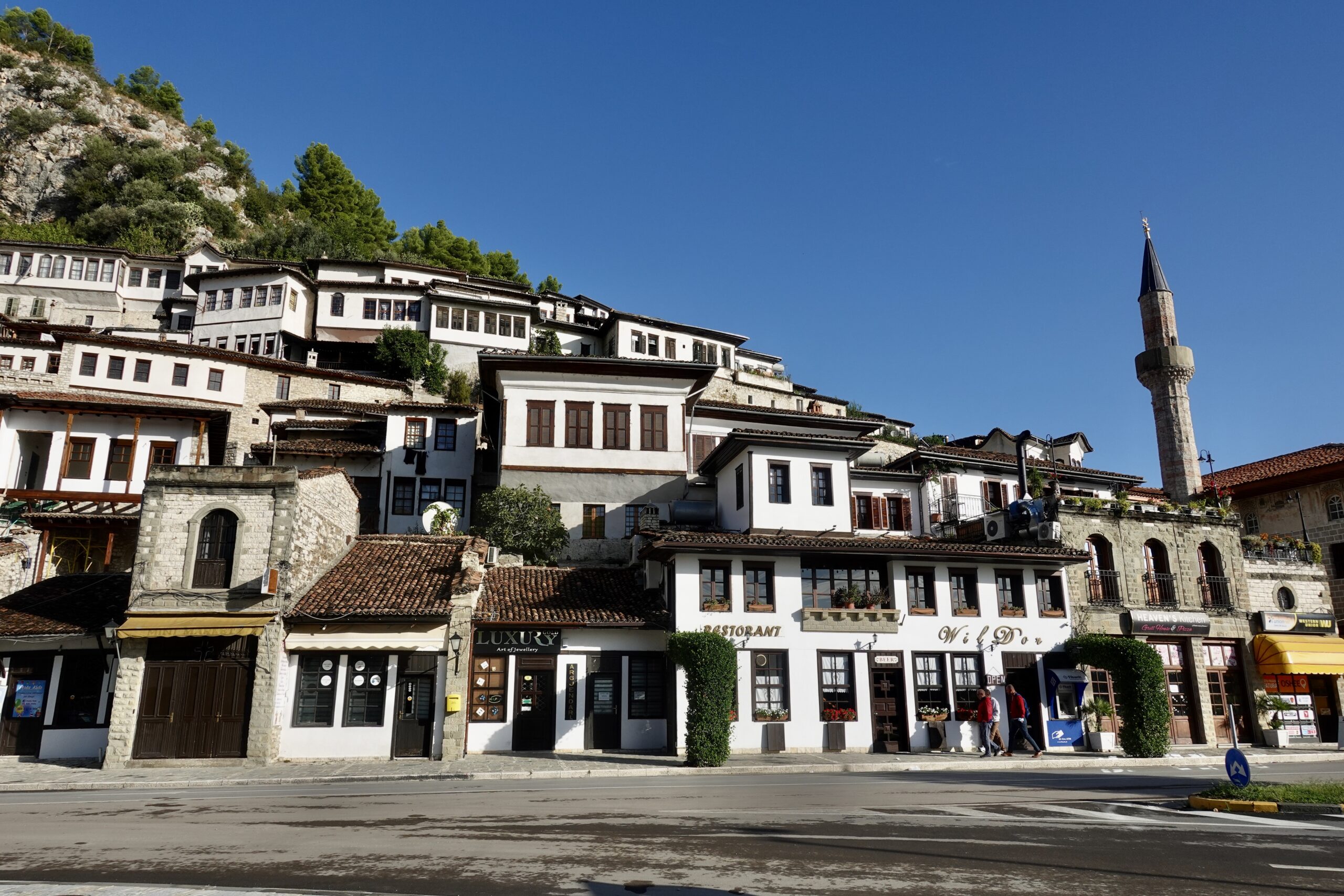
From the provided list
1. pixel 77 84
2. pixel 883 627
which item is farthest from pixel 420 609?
pixel 77 84

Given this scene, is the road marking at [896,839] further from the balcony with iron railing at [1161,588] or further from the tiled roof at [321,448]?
the tiled roof at [321,448]

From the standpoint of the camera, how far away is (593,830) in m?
11.2

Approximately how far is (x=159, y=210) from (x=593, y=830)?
80147 millimetres

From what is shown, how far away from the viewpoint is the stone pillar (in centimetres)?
2003

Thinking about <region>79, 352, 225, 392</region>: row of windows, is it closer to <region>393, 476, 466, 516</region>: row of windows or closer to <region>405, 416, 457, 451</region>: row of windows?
<region>405, 416, 457, 451</region>: row of windows

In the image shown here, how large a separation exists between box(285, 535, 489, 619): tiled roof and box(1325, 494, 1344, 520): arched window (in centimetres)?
3725

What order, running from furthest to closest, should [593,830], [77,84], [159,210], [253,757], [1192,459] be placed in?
[77,84] < [159,210] < [1192,459] < [253,757] < [593,830]

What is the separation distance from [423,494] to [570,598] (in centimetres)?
1445

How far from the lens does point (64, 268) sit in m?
60.6

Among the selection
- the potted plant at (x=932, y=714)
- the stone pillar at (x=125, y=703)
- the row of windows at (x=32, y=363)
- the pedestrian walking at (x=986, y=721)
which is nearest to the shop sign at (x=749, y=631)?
the potted plant at (x=932, y=714)

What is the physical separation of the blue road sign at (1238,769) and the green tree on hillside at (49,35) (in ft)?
389

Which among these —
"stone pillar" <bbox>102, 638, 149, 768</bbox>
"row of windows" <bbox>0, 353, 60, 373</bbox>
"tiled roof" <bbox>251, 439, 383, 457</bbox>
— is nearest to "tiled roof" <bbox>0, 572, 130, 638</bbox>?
"stone pillar" <bbox>102, 638, 149, 768</bbox>

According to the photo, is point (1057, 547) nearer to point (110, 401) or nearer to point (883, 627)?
point (883, 627)

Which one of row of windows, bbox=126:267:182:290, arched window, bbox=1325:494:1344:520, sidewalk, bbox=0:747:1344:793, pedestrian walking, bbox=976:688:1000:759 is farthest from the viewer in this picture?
row of windows, bbox=126:267:182:290
